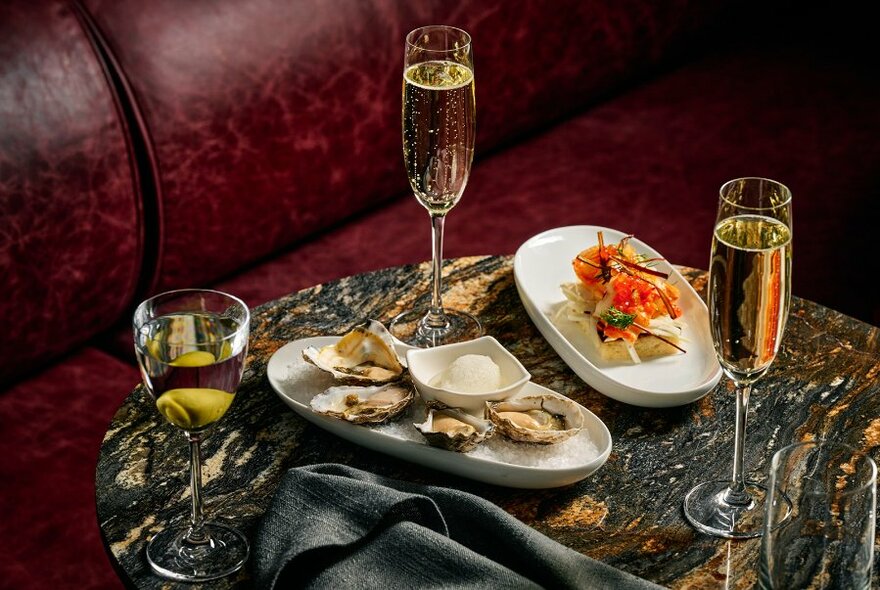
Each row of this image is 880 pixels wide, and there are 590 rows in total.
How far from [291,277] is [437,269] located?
782 mm

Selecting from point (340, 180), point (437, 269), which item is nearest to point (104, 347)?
point (340, 180)

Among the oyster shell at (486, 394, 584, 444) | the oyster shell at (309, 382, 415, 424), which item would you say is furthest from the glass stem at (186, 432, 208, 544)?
the oyster shell at (486, 394, 584, 444)

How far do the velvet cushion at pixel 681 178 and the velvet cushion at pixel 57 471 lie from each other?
0.35m

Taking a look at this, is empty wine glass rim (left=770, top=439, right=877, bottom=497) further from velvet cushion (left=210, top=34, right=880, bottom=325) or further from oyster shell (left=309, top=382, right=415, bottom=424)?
velvet cushion (left=210, top=34, right=880, bottom=325)

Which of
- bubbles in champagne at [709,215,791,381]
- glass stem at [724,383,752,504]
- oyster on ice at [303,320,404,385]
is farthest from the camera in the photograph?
oyster on ice at [303,320,404,385]

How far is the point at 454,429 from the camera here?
1.29 meters

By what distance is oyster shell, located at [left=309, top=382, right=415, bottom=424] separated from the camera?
133 centimetres

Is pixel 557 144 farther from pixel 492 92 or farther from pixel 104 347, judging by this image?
pixel 104 347

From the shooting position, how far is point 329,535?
1188 mm

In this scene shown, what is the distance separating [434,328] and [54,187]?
0.79 meters

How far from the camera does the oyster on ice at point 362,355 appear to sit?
55.6 inches

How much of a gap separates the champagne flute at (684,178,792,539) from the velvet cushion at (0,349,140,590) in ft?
3.09

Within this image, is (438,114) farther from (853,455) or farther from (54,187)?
(54,187)

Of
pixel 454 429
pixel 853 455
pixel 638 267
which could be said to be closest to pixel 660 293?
pixel 638 267
